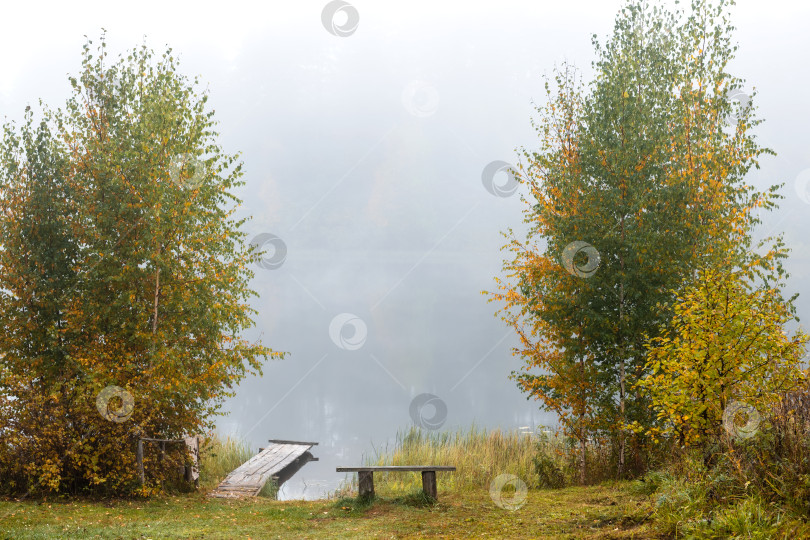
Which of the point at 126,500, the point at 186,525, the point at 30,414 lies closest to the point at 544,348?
the point at 186,525

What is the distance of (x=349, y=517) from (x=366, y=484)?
1.21 metres

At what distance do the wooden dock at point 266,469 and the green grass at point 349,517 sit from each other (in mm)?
1334

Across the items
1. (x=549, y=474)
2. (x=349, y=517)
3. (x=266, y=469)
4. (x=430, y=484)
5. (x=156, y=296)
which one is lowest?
(x=349, y=517)

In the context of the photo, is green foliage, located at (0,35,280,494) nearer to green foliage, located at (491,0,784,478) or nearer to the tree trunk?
the tree trunk

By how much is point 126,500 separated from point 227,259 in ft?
19.2

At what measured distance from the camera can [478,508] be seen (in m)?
12.8

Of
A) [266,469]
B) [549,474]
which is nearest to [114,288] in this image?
[266,469]

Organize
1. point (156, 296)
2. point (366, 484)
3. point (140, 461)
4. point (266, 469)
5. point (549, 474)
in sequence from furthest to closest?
point (266, 469) < point (549, 474) < point (156, 296) < point (140, 461) < point (366, 484)

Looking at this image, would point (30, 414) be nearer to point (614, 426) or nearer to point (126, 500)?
point (126, 500)

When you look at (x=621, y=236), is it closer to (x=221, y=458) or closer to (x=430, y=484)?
(x=430, y=484)

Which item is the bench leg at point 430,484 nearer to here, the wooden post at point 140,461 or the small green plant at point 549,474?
the small green plant at point 549,474

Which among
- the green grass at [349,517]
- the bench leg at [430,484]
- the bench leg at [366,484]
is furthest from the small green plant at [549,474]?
the bench leg at [366,484]

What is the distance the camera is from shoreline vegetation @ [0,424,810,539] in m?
8.23

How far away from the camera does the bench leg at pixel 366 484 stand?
14.1 meters
